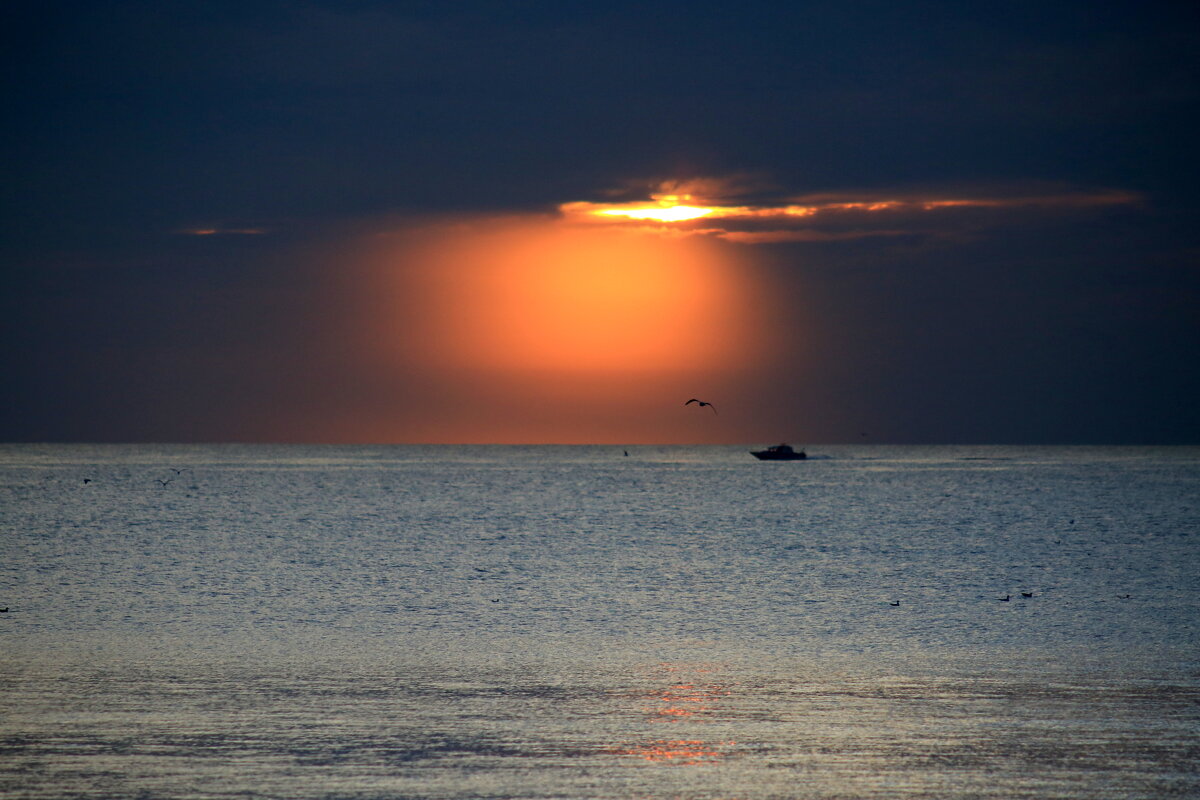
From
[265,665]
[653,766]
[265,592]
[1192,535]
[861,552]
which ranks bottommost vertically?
[653,766]

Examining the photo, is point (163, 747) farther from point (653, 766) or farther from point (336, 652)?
point (336, 652)

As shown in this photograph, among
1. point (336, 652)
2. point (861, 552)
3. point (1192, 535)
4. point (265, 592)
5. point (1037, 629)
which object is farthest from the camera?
point (1192, 535)

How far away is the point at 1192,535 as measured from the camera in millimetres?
59625

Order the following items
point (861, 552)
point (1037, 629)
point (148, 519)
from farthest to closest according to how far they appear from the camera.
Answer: point (148, 519), point (861, 552), point (1037, 629)

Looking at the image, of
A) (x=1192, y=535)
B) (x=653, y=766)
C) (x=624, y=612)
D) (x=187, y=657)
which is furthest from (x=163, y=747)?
(x=1192, y=535)

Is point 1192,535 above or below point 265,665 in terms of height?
above

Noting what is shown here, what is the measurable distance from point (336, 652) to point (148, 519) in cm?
5112

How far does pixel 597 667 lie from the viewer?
21.8 meters

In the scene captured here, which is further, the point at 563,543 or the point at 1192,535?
the point at 1192,535

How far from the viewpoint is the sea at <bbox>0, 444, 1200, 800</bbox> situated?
13.9 meters

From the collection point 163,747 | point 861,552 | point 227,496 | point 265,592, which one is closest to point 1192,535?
point 861,552

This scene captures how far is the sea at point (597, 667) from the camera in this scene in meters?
13.9

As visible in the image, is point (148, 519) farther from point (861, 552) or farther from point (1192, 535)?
point (1192, 535)

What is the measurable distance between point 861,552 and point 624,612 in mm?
22453
